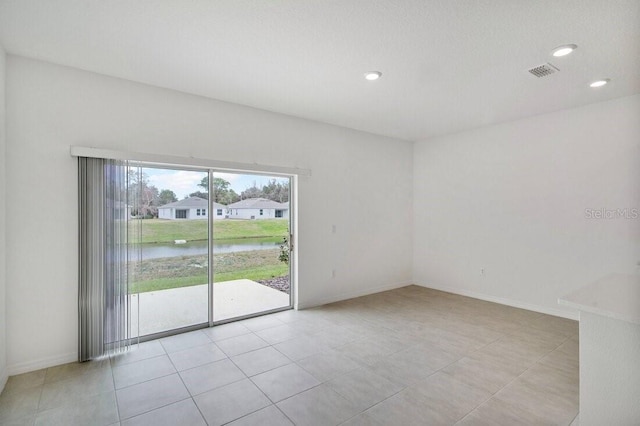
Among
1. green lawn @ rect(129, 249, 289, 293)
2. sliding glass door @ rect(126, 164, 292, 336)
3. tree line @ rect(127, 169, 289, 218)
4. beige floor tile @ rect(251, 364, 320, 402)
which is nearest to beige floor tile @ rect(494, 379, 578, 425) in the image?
beige floor tile @ rect(251, 364, 320, 402)

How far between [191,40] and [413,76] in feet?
6.98

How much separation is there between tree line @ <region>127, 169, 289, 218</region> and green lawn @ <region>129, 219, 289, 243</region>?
0.14 meters

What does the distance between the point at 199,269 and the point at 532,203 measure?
15.5 feet

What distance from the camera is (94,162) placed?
3.00m

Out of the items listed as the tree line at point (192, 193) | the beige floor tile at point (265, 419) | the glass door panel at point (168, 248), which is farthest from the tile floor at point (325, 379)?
the tree line at point (192, 193)

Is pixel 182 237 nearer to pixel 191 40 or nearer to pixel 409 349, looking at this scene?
pixel 191 40

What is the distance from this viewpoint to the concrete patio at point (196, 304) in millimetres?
3422

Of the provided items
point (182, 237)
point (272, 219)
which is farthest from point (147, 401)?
point (272, 219)

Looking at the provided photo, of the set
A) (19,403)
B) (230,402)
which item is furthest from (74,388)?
(230,402)

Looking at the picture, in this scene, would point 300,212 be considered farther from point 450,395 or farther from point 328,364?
point 450,395

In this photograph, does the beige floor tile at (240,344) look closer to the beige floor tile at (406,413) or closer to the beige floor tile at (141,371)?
the beige floor tile at (141,371)

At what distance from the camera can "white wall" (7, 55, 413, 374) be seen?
2.74 metres

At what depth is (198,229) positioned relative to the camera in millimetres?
3797

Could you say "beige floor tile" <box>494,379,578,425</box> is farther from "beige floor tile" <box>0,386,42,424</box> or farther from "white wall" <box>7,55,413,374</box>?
"beige floor tile" <box>0,386,42,424</box>
